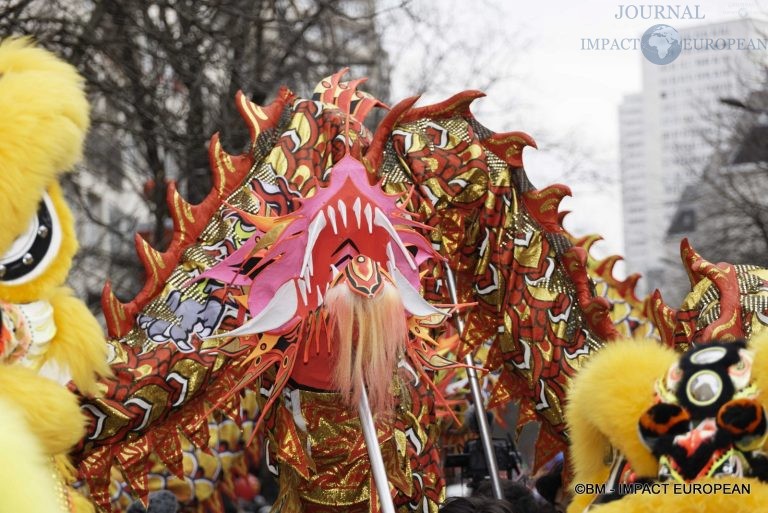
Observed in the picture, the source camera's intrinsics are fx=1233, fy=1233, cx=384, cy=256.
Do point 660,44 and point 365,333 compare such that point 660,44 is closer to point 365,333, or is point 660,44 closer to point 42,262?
point 365,333

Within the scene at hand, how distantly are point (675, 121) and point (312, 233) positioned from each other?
1343 inches

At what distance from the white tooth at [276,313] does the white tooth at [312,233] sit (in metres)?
0.07

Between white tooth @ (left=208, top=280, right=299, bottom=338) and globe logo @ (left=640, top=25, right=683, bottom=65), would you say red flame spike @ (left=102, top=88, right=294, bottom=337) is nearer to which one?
white tooth @ (left=208, top=280, right=299, bottom=338)

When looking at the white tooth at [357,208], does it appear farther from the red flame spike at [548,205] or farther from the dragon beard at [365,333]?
the red flame spike at [548,205]

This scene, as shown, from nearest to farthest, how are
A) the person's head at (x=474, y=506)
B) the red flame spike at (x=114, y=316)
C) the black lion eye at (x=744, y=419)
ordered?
the black lion eye at (x=744, y=419)
the person's head at (x=474, y=506)
the red flame spike at (x=114, y=316)

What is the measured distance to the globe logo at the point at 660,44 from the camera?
6199 millimetres

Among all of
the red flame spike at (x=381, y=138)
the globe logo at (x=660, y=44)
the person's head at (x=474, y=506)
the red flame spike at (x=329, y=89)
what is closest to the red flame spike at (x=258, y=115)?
the red flame spike at (x=329, y=89)

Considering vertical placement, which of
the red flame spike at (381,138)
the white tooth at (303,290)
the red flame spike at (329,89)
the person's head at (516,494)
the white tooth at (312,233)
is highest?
the red flame spike at (329,89)

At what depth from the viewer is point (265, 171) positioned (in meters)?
4.43

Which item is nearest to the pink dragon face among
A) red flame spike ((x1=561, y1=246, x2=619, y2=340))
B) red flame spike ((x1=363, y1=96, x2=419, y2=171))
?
red flame spike ((x1=363, y1=96, x2=419, y2=171))

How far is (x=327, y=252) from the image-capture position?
379 centimetres

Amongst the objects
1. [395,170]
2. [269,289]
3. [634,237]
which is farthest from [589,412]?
[634,237]

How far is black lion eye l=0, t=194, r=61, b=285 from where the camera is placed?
305 cm

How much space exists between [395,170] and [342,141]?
225 mm
